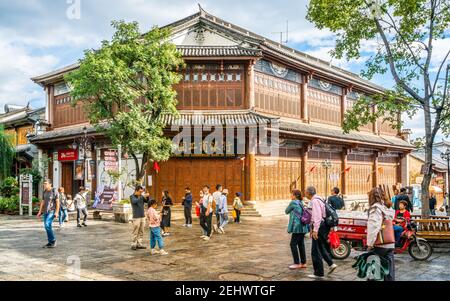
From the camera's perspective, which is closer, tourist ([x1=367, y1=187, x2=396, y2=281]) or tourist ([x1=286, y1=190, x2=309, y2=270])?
tourist ([x1=367, y1=187, x2=396, y2=281])

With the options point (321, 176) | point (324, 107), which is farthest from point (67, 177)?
point (324, 107)

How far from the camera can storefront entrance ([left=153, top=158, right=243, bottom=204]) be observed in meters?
20.6

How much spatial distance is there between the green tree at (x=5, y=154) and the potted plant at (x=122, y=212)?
49.7 feet

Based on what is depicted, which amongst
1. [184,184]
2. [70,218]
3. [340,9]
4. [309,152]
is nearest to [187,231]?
[184,184]

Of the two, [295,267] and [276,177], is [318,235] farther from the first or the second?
[276,177]

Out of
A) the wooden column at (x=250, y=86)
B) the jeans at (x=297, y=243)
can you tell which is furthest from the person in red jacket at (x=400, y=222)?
the wooden column at (x=250, y=86)

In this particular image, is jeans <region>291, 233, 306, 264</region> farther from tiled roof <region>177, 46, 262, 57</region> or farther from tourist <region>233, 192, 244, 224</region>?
tiled roof <region>177, 46, 262, 57</region>

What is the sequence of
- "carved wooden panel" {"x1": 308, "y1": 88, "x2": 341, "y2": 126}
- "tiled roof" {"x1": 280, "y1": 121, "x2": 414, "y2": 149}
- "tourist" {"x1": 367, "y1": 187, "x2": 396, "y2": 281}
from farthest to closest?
"carved wooden panel" {"x1": 308, "y1": 88, "x2": 341, "y2": 126}
"tiled roof" {"x1": 280, "y1": 121, "x2": 414, "y2": 149}
"tourist" {"x1": 367, "y1": 187, "x2": 396, "y2": 281}

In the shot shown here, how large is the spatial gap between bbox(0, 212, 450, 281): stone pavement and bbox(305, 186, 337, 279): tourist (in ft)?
0.84

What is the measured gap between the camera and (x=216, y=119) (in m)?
20.0

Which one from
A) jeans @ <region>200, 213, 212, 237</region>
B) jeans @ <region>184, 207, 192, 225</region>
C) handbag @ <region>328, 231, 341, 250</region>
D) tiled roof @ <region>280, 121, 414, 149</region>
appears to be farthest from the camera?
tiled roof @ <region>280, 121, 414, 149</region>

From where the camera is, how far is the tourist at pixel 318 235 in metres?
7.81

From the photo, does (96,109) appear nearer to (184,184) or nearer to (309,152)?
(184,184)

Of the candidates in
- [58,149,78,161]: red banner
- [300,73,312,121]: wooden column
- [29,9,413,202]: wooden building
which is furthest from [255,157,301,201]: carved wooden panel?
[58,149,78,161]: red banner
